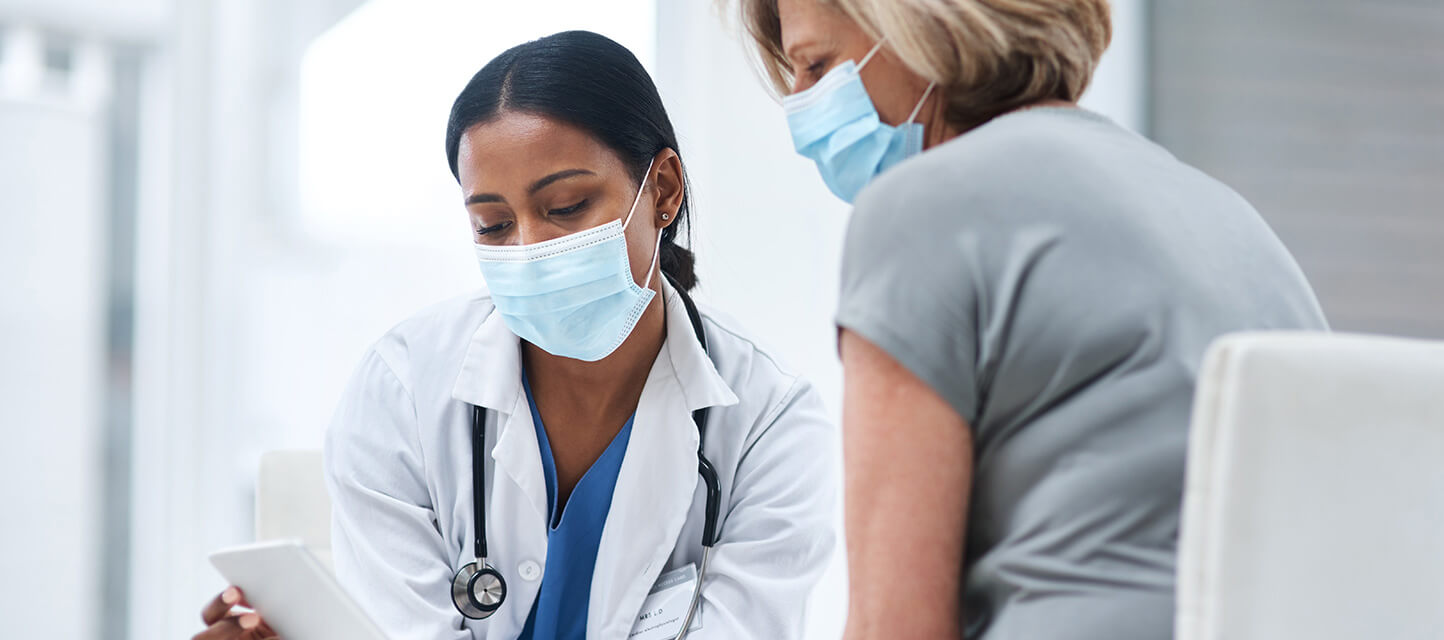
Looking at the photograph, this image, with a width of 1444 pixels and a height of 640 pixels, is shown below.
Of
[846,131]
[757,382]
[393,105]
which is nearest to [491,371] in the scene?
[757,382]

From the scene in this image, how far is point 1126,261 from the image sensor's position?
71 centimetres

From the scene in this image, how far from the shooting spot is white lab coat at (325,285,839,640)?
54.7 inches

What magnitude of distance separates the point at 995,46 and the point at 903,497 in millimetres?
Answer: 364

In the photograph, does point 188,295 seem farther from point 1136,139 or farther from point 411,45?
point 1136,139

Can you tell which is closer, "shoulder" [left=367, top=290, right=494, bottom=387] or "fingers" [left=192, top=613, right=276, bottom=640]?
"fingers" [left=192, top=613, right=276, bottom=640]

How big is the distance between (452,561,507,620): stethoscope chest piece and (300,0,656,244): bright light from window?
137 centimetres

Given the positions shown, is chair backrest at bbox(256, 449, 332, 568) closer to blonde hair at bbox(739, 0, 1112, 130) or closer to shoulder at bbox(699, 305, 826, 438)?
shoulder at bbox(699, 305, 826, 438)

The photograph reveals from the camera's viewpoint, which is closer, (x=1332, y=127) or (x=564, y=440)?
(x=564, y=440)

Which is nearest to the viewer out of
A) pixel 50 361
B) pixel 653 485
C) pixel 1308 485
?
pixel 1308 485

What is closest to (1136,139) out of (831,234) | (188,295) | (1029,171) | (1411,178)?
(1029,171)

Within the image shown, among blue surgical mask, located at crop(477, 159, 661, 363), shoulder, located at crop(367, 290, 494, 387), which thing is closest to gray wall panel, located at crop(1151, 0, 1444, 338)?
blue surgical mask, located at crop(477, 159, 661, 363)

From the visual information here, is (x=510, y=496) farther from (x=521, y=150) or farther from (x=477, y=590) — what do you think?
(x=521, y=150)

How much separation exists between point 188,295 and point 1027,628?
2304 mm

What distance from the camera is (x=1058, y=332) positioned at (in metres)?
0.71
